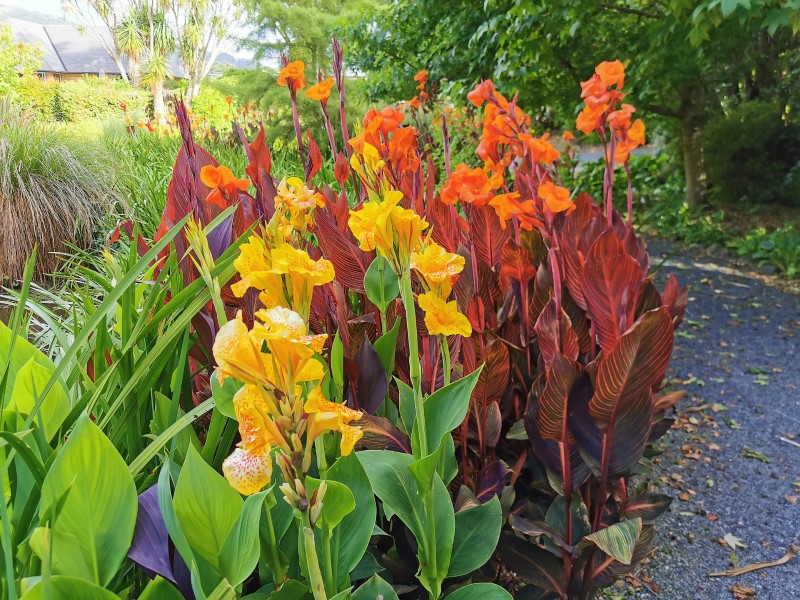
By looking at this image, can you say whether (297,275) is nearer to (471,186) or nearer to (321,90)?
(471,186)

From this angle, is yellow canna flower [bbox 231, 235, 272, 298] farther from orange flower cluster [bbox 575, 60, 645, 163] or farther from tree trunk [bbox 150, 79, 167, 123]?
tree trunk [bbox 150, 79, 167, 123]

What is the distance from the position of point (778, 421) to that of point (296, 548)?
2.82 m

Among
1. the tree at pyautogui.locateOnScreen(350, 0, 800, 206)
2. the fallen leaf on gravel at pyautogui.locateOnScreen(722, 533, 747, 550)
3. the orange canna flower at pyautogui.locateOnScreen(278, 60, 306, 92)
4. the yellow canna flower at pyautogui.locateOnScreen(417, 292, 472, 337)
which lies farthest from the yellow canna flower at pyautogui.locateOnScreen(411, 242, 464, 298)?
the tree at pyautogui.locateOnScreen(350, 0, 800, 206)

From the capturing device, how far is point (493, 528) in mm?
897

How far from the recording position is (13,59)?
17156 mm

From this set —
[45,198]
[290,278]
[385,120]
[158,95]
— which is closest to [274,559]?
[290,278]

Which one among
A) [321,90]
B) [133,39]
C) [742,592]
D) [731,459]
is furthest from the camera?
[133,39]

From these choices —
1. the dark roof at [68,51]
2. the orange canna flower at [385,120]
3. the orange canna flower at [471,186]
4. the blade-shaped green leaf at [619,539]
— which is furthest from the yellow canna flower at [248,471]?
the dark roof at [68,51]

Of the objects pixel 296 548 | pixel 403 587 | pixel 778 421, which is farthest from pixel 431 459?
pixel 778 421

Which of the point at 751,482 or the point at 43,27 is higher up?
the point at 43,27

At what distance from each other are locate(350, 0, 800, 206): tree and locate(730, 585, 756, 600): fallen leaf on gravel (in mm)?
2175

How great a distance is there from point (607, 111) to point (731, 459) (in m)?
1.78

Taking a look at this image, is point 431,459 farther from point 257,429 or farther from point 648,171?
point 648,171

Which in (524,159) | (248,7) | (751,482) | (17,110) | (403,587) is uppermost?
(248,7)
